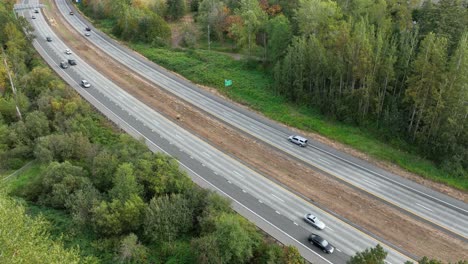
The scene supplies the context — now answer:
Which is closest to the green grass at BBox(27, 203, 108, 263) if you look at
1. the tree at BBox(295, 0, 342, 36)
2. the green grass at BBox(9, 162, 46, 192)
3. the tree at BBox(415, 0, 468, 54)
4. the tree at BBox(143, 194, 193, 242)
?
the tree at BBox(143, 194, 193, 242)

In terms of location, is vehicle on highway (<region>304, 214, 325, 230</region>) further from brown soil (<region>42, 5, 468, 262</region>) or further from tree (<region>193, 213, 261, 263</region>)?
tree (<region>193, 213, 261, 263</region>)

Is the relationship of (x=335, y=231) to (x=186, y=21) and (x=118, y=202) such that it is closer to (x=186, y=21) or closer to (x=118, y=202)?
(x=118, y=202)

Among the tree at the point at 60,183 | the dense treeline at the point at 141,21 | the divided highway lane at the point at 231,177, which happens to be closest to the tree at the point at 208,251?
the divided highway lane at the point at 231,177

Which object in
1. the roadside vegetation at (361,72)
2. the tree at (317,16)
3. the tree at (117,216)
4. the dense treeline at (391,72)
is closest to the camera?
the tree at (117,216)

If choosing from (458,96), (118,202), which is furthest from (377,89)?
(118,202)

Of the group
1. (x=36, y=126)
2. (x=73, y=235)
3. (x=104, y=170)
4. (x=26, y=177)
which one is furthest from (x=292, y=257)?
(x=36, y=126)

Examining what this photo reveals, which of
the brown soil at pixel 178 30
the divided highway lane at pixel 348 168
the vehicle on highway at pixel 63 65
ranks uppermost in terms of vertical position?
the brown soil at pixel 178 30

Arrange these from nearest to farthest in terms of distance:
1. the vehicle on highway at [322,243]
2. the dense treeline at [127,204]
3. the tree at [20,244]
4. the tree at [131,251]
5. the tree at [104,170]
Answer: the tree at [20,244]
the dense treeline at [127,204]
the tree at [131,251]
the vehicle on highway at [322,243]
the tree at [104,170]

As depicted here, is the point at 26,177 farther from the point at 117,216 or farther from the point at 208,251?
the point at 208,251

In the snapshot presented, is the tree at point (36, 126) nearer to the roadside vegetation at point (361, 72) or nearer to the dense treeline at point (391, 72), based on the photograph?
the roadside vegetation at point (361, 72)
